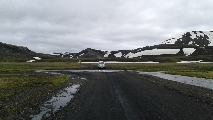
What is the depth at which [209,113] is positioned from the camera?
16094mm

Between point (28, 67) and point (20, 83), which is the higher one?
point (20, 83)

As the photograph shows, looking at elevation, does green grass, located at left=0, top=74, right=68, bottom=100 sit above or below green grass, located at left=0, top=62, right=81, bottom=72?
above

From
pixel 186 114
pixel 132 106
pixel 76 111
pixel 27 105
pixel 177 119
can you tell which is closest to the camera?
pixel 177 119

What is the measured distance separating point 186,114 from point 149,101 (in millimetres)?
5141

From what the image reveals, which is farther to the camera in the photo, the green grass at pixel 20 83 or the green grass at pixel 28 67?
the green grass at pixel 28 67

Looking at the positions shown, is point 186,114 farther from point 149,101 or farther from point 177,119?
point 149,101

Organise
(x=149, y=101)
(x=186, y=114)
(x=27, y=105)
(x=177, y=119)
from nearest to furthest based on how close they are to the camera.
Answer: (x=177, y=119) < (x=186, y=114) < (x=27, y=105) < (x=149, y=101)

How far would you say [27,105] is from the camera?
19.3 meters

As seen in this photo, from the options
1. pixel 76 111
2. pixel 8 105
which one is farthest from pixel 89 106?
pixel 8 105

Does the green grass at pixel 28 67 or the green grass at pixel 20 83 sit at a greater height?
the green grass at pixel 20 83

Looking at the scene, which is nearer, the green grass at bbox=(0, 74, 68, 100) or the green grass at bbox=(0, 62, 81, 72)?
the green grass at bbox=(0, 74, 68, 100)

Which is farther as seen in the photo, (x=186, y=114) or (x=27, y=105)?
(x=27, y=105)

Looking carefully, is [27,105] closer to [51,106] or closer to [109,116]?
[51,106]

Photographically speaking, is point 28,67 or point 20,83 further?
point 28,67
